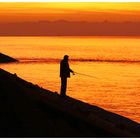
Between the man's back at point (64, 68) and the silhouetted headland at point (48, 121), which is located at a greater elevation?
the man's back at point (64, 68)

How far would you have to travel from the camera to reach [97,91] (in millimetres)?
50812

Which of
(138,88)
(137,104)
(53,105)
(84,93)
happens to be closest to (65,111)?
(53,105)

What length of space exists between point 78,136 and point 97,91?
37.3 m

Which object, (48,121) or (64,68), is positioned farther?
(64,68)

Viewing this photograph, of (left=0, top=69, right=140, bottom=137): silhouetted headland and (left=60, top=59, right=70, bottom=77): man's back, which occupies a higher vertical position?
(left=60, top=59, right=70, bottom=77): man's back

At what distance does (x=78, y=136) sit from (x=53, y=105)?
5290 millimetres

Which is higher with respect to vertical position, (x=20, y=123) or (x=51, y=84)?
(x=51, y=84)

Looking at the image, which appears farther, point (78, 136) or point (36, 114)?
point (36, 114)

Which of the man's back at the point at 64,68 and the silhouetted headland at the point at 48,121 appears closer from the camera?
the silhouetted headland at the point at 48,121

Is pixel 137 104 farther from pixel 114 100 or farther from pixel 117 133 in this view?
pixel 117 133

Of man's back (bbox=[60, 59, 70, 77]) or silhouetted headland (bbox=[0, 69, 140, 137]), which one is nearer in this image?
silhouetted headland (bbox=[0, 69, 140, 137])

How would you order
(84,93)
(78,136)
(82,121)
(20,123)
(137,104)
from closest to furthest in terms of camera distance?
(78,136) < (20,123) < (82,121) < (137,104) < (84,93)

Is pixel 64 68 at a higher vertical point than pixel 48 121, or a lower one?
higher

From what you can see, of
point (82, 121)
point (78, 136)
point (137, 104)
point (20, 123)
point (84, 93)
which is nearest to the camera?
point (78, 136)
